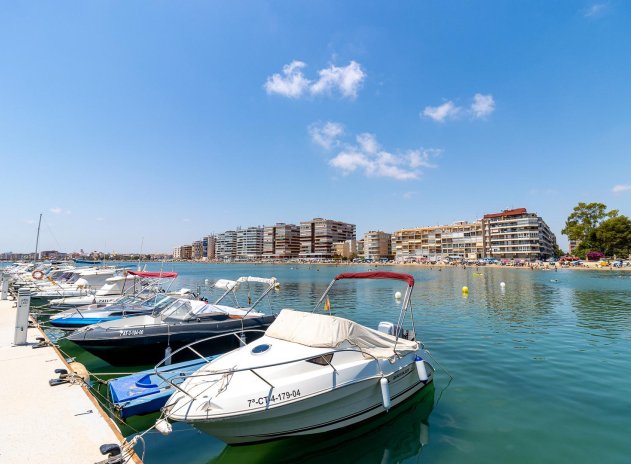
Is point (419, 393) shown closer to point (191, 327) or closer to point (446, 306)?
point (191, 327)

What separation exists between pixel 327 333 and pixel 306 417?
1823 mm

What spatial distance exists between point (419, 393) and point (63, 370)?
10282mm

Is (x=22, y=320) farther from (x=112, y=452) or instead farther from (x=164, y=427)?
(x=112, y=452)

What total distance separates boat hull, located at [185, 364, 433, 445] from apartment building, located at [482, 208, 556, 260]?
132219 millimetres

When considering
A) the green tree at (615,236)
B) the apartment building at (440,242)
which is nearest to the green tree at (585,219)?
the green tree at (615,236)

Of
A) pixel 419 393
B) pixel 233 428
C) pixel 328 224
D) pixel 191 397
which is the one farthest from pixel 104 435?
pixel 328 224

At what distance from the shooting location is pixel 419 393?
9.55m

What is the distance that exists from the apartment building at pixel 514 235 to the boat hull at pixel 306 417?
132 metres

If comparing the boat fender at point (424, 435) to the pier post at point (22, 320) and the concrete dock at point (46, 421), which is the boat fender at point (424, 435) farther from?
the pier post at point (22, 320)

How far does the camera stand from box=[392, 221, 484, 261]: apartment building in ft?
436

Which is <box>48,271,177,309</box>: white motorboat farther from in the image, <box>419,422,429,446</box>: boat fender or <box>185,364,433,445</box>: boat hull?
<box>419,422,429,446</box>: boat fender

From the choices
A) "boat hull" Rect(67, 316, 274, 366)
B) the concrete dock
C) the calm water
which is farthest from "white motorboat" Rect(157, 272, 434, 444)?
"boat hull" Rect(67, 316, 274, 366)

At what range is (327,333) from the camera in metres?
7.59

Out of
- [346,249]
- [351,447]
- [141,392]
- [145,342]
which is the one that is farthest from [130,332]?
[346,249]
